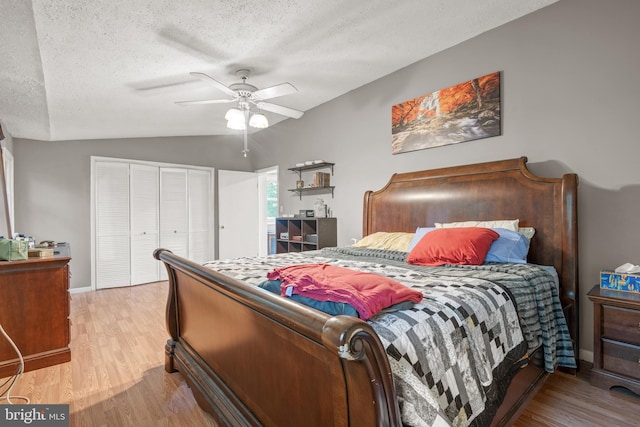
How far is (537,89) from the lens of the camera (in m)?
2.57

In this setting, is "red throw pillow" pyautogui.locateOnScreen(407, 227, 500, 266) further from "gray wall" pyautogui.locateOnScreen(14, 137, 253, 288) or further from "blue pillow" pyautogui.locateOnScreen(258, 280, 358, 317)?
"gray wall" pyautogui.locateOnScreen(14, 137, 253, 288)

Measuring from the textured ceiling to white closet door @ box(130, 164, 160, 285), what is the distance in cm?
140

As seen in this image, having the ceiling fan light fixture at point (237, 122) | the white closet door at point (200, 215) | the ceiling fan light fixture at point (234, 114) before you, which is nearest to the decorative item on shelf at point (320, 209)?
the ceiling fan light fixture at point (237, 122)

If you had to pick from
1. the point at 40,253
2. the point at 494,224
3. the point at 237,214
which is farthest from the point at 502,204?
the point at 237,214

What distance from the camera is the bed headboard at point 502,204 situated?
228cm

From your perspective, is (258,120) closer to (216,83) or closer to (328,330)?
(216,83)

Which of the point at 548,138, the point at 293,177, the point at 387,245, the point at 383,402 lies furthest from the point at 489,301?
the point at 293,177

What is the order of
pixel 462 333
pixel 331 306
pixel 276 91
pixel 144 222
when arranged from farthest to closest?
pixel 144 222 → pixel 276 91 → pixel 462 333 → pixel 331 306

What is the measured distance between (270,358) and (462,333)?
789 millimetres

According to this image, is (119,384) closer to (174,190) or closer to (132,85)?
(132,85)

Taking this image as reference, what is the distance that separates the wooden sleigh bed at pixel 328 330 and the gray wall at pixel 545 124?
19 cm

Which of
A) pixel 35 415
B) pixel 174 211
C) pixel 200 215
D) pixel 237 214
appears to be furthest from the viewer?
pixel 237 214

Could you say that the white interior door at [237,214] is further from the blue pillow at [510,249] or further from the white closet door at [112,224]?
the blue pillow at [510,249]

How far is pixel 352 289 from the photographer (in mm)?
1223
